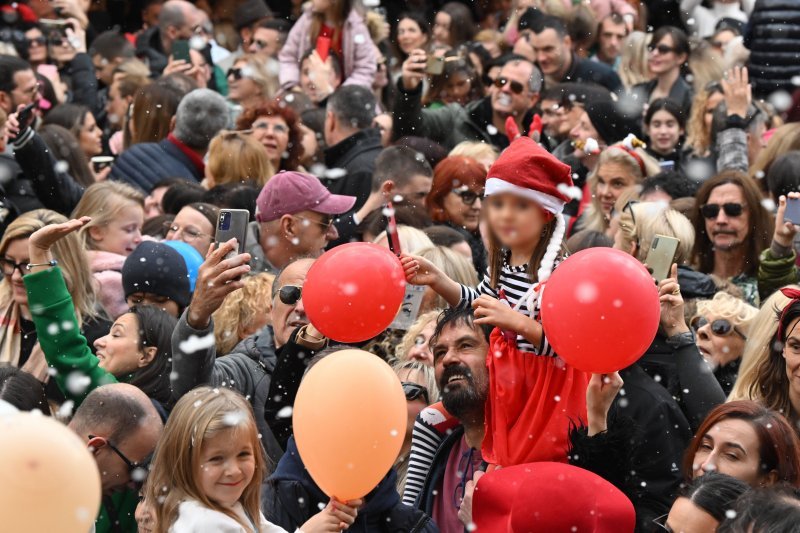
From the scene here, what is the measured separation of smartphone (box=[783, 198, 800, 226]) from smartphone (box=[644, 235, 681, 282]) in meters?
1.21

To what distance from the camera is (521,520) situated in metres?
4.43

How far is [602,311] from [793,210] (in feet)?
7.42

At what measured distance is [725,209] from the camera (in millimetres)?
7066

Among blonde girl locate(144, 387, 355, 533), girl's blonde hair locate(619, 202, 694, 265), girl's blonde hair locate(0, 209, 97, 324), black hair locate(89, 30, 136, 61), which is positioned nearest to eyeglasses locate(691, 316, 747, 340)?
girl's blonde hair locate(619, 202, 694, 265)

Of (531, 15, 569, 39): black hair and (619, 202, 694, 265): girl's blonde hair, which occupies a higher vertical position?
(619, 202, 694, 265): girl's blonde hair

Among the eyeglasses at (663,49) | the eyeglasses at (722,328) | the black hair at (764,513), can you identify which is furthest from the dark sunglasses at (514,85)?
the black hair at (764,513)

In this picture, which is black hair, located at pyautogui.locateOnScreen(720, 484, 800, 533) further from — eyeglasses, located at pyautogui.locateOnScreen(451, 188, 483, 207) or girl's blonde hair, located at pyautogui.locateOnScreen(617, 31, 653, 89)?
girl's blonde hair, located at pyautogui.locateOnScreen(617, 31, 653, 89)

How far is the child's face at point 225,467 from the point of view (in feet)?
14.4

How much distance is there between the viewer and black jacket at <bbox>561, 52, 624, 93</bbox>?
10.8 metres

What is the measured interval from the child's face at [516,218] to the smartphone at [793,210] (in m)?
1.82

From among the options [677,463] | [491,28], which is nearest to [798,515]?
[677,463]

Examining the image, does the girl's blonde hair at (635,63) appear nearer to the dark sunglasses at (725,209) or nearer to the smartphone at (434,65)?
the smartphone at (434,65)

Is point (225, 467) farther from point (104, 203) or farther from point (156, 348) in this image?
point (104, 203)

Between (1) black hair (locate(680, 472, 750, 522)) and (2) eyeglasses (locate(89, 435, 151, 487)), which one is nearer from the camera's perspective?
(1) black hair (locate(680, 472, 750, 522))
